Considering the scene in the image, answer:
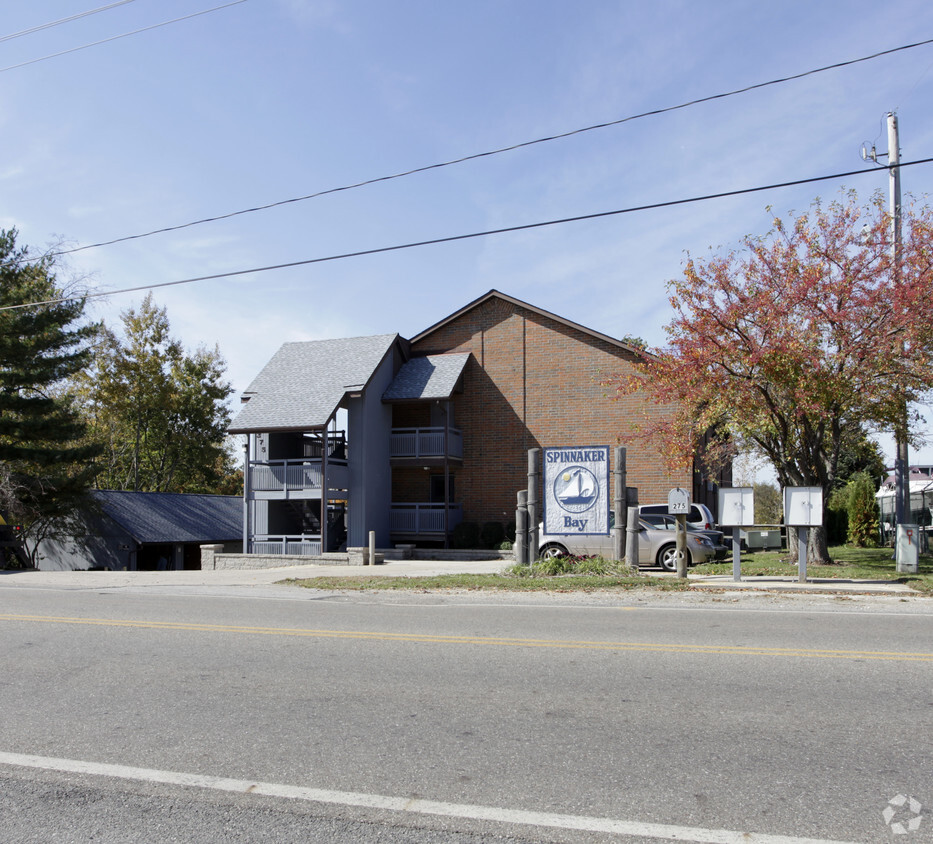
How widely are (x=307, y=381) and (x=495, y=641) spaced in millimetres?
20387

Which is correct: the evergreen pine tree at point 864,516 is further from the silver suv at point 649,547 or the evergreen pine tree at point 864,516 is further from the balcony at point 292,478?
the balcony at point 292,478

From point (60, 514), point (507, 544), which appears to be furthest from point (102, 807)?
point (60, 514)

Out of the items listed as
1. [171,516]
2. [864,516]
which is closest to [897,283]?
[864,516]

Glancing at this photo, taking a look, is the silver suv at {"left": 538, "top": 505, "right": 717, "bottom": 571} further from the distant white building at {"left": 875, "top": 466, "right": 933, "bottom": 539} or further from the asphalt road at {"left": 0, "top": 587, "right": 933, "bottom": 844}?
the distant white building at {"left": 875, "top": 466, "right": 933, "bottom": 539}

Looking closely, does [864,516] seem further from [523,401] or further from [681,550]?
[681,550]

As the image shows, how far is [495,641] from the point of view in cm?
824

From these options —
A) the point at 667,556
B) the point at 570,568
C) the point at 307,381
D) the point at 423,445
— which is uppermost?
the point at 307,381

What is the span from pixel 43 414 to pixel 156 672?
26.3 m

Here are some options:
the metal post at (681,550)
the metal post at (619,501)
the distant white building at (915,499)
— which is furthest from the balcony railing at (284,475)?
the distant white building at (915,499)

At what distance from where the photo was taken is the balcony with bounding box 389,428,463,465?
27.5 metres

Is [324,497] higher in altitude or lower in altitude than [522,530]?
higher

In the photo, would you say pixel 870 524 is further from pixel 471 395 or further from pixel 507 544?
pixel 471 395

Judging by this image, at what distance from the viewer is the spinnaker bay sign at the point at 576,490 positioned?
1616cm

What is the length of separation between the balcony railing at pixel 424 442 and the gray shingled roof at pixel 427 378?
4.18ft
